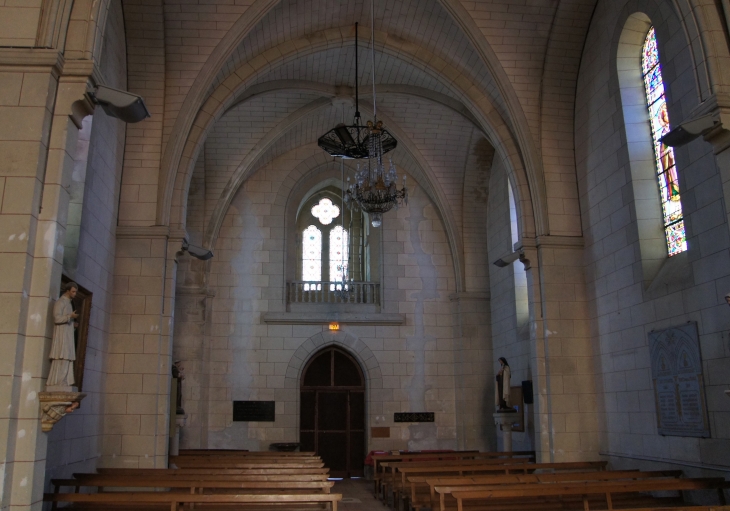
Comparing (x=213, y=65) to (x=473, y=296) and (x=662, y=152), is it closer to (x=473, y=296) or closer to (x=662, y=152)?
(x=662, y=152)

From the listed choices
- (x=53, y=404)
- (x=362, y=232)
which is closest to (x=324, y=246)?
(x=362, y=232)

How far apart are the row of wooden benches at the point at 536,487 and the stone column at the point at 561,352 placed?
0.51 m

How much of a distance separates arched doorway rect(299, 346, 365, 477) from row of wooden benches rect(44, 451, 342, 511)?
517 centimetres

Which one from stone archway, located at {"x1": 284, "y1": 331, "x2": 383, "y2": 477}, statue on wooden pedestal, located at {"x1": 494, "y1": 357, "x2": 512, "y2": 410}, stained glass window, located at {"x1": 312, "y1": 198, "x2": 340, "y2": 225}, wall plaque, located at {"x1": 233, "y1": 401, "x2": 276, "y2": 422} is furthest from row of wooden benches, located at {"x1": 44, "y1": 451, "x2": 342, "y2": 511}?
stained glass window, located at {"x1": 312, "y1": 198, "x2": 340, "y2": 225}

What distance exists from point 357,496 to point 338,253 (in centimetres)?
623

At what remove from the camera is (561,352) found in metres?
9.48

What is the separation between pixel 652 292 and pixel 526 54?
3.99m

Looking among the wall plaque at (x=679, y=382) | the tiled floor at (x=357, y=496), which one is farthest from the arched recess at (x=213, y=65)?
the tiled floor at (x=357, y=496)

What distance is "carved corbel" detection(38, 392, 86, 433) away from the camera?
475 cm

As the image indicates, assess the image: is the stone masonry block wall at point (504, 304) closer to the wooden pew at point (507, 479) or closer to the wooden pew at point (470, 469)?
the wooden pew at point (470, 469)

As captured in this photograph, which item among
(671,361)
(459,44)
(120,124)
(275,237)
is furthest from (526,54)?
(275,237)

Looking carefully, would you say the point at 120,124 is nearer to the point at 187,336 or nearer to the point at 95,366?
the point at 95,366

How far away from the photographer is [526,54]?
9.84m

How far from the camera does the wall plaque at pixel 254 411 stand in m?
13.4
